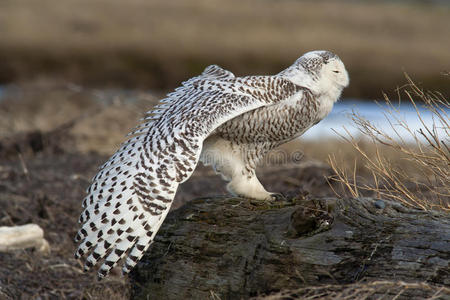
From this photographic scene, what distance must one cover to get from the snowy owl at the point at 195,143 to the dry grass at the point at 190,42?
14426 mm

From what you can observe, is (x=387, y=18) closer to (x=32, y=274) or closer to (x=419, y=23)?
(x=419, y=23)

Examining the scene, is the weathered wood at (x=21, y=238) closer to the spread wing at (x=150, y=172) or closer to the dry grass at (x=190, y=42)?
the spread wing at (x=150, y=172)

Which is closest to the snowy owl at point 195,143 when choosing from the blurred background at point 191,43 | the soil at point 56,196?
the soil at point 56,196

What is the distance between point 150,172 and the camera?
12.5 ft

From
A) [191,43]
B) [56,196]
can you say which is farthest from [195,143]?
[191,43]

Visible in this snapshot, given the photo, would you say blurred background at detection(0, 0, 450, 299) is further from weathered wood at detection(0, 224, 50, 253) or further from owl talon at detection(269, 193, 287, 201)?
owl talon at detection(269, 193, 287, 201)

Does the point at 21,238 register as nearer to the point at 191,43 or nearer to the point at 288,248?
the point at 288,248

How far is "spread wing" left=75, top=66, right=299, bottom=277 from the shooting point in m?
3.69

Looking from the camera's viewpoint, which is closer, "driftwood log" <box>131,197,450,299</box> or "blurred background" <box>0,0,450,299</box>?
"driftwood log" <box>131,197,450,299</box>

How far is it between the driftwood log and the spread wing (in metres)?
0.29

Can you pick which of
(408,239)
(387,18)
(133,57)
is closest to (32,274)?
(408,239)

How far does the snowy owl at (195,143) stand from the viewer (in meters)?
3.71

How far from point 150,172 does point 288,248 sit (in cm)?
90

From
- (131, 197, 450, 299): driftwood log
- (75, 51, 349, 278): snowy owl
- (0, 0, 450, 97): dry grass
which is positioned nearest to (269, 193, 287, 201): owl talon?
(75, 51, 349, 278): snowy owl
